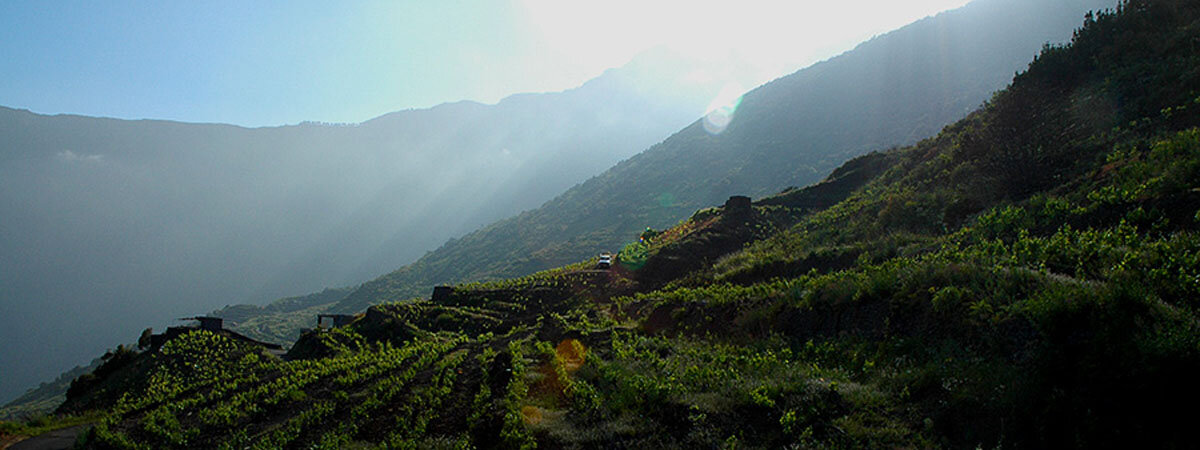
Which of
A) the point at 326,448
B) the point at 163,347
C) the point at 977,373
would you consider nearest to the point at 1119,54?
the point at 977,373

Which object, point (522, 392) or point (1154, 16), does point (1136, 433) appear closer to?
point (522, 392)

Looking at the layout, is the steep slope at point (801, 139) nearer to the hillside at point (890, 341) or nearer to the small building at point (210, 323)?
the small building at point (210, 323)

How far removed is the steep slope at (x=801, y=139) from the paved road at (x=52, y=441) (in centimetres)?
11187

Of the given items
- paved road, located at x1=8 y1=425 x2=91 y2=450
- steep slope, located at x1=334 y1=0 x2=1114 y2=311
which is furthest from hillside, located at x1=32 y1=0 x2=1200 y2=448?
steep slope, located at x1=334 y1=0 x2=1114 y2=311

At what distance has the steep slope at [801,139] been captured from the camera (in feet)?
465

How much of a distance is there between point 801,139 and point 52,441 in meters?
171

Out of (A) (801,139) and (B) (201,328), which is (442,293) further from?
(A) (801,139)

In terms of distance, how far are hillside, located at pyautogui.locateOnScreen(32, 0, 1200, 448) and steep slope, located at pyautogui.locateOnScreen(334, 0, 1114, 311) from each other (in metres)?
105

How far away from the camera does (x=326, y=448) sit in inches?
401

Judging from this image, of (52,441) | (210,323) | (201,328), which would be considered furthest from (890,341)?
(210,323)

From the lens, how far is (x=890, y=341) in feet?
34.9

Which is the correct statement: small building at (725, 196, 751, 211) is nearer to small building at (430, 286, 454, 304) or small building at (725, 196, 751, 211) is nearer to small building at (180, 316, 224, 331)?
small building at (430, 286, 454, 304)

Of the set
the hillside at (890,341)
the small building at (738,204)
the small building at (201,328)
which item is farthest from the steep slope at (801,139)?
the hillside at (890,341)

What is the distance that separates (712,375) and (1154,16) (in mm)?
32712
